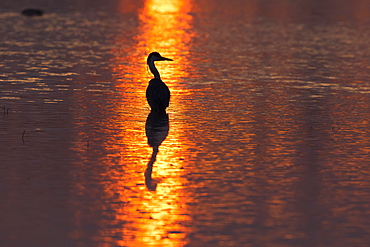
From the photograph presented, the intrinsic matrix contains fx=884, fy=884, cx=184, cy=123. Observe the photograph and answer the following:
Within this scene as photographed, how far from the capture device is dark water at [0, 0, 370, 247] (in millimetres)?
10328

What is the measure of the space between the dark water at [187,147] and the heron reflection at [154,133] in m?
0.05

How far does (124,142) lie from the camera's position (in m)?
15.6

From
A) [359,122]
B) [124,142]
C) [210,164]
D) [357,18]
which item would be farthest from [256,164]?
[357,18]

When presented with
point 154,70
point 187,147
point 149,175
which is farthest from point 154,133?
point 154,70

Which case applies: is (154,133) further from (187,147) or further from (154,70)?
(154,70)

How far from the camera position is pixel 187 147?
49.6 feet

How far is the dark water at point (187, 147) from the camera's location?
10.3 metres

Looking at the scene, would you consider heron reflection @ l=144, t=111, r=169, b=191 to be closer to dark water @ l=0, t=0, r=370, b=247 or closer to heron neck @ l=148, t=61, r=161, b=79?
dark water @ l=0, t=0, r=370, b=247

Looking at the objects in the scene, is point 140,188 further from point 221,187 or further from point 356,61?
point 356,61

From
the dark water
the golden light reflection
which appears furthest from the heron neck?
the dark water

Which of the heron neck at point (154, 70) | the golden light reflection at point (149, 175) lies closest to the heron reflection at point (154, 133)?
the golden light reflection at point (149, 175)

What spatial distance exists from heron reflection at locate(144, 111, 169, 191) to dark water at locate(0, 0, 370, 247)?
52mm

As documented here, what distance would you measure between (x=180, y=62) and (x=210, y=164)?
15618mm

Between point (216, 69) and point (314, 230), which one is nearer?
point (314, 230)
